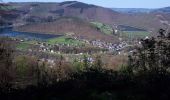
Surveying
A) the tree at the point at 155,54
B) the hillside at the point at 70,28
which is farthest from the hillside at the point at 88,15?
the tree at the point at 155,54

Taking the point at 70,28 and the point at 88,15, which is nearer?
the point at 70,28

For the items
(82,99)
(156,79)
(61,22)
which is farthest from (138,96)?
(61,22)

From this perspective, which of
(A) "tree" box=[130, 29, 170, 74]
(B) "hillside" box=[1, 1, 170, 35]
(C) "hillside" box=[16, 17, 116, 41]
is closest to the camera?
(A) "tree" box=[130, 29, 170, 74]

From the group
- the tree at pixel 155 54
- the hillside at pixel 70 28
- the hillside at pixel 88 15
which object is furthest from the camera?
the hillside at pixel 88 15

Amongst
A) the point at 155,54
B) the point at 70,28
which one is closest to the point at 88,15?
the point at 70,28

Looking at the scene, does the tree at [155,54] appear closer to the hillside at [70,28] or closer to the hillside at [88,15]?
the hillside at [70,28]

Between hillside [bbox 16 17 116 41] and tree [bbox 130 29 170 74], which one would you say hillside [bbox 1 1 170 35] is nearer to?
hillside [bbox 16 17 116 41]

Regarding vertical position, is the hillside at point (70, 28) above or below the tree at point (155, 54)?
below

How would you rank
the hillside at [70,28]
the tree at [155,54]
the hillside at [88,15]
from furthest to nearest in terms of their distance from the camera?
1. the hillside at [88,15]
2. the hillside at [70,28]
3. the tree at [155,54]

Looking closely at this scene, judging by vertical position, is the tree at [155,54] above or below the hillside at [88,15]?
above

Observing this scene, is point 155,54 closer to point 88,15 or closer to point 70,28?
point 70,28

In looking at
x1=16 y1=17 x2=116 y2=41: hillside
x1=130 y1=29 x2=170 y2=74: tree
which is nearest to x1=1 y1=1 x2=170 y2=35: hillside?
x1=16 y1=17 x2=116 y2=41: hillside

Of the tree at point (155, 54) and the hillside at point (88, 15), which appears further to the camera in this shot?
the hillside at point (88, 15)
